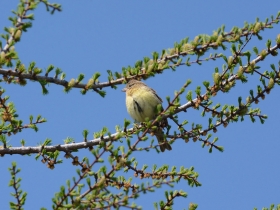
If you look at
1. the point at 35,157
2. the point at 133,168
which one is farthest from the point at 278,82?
the point at 35,157

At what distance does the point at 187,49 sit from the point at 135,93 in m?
3.06

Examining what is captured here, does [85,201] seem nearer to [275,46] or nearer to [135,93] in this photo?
[275,46]

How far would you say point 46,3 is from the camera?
4363mm

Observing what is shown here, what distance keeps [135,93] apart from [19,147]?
2649 mm

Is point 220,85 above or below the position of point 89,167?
above

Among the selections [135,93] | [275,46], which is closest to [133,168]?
[275,46]

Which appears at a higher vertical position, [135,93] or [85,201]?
[135,93]

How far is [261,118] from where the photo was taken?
210 inches

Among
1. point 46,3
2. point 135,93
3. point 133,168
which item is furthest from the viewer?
point 135,93

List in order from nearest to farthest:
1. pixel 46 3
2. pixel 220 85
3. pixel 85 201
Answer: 1. pixel 85 201
2. pixel 46 3
3. pixel 220 85

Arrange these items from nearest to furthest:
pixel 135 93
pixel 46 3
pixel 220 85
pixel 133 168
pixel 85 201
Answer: pixel 85 201 < pixel 46 3 < pixel 220 85 < pixel 133 168 < pixel 135 93

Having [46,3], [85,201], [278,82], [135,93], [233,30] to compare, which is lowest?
[85,201]

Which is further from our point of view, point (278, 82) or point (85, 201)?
point (278, 82)

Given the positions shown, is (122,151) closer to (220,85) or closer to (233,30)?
(220,85)
